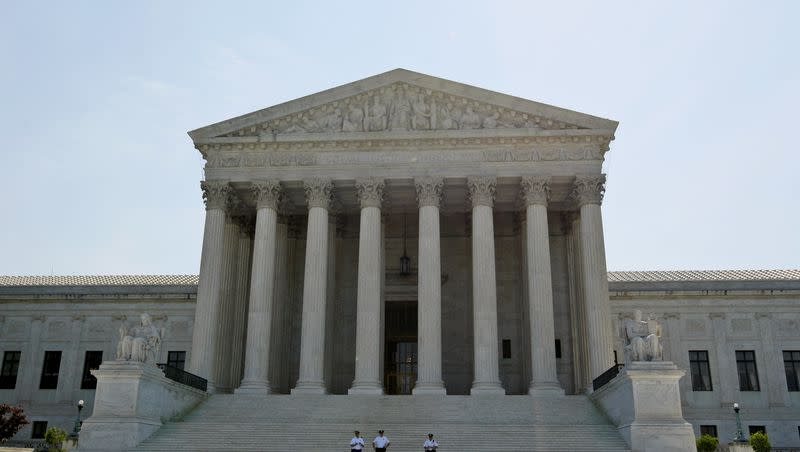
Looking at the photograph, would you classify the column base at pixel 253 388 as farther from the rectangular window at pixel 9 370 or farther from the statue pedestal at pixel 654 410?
the rectangular window at pixel 9 370

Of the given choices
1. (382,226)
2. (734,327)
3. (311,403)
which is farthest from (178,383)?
(734,327)

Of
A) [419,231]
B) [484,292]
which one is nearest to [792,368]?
[484,292]

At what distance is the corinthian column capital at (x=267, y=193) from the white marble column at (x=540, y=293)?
13.0 meters

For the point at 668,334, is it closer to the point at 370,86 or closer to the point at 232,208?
the point at 370,86

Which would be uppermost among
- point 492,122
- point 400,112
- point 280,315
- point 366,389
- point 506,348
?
point 400,112

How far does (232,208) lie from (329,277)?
6658mm

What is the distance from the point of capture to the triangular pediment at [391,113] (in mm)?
39250

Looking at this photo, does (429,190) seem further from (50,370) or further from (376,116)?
(50,370)

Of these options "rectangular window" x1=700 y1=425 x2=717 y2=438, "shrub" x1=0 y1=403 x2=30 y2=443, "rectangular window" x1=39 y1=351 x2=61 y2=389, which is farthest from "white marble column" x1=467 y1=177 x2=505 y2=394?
"rectangular window" x1=39 y1=351 x2=61 y2=389

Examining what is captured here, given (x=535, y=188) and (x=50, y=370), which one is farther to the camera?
(x=50, y=370)

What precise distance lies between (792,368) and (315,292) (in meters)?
29.6

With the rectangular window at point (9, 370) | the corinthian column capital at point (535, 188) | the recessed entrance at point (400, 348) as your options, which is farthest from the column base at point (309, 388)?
the rectangular window at point (9, 370)

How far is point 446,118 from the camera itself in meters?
39.7

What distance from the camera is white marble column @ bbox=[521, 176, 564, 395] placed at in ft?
118
